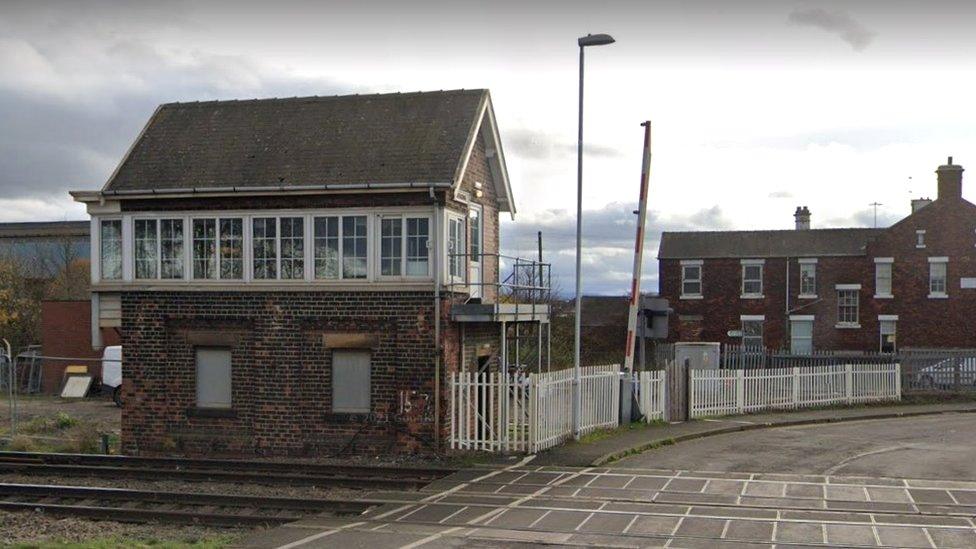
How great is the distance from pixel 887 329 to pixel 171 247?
36.0 metres

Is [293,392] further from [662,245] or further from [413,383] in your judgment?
[662,245]

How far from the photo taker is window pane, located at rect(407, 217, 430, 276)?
19.6 metres

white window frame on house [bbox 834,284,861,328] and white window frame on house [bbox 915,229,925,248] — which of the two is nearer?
white window frame on house [bbox 915,229,925,248]

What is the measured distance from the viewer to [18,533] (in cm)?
1383

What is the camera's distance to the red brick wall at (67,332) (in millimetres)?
40344

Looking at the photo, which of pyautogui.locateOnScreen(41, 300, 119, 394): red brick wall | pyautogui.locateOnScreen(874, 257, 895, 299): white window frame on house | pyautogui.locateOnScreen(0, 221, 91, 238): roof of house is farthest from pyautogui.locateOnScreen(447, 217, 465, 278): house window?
pyautogui.locateOnScreen(0, 221, 91, 238): roof of house

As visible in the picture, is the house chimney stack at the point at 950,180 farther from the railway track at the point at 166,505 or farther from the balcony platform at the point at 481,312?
the railway track at the point at 166,505

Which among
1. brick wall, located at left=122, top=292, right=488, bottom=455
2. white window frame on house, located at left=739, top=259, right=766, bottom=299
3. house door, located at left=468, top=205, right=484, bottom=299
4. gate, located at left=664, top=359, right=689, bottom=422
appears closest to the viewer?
brick wall, located at left=122, top=292, right=488, bottom=455

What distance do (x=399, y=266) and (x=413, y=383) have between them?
2299mm

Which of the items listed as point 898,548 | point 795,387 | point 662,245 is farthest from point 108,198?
point 662,245

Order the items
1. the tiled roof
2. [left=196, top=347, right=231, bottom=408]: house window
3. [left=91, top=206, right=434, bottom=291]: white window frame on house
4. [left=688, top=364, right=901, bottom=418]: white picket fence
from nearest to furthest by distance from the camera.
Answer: [left=91, top=206, right=434, bottom=291]: white window frame on house
the tiled roof
[left=196, top=347, right=231, bottom=408]: house window
[left=688, top=364, right=901, bottom=418]: white picket fence

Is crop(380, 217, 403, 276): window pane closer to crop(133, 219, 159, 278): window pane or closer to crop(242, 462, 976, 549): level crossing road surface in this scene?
crop(242, 462, 976, 549): level crossing road surface

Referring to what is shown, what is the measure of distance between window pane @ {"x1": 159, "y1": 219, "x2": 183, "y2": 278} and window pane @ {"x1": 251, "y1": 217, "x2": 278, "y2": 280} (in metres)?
1.68

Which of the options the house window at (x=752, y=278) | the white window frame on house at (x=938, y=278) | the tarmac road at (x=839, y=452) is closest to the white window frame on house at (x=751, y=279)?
the house window at (x=752, y=278)
